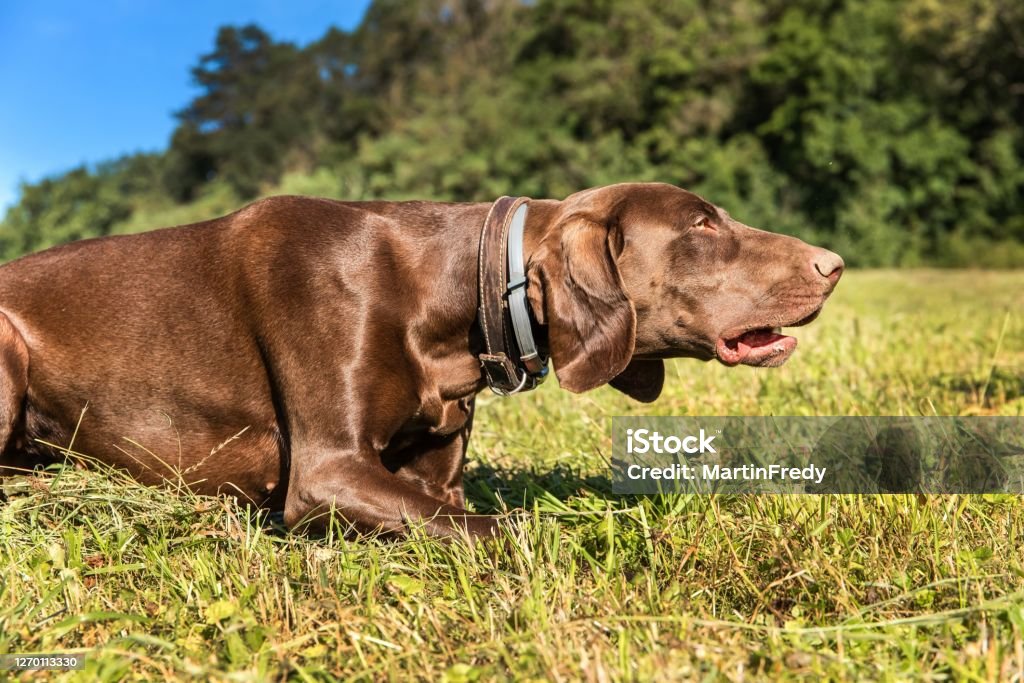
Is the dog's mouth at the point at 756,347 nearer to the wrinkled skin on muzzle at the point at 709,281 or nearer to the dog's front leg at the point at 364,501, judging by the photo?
the wrinkled skin on muzzle at the point at 709,281

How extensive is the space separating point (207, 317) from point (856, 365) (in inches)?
162

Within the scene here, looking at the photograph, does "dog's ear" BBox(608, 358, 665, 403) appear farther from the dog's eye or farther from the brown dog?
the dog's eye

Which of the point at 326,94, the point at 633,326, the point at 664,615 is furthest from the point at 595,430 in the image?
the point at 326,94

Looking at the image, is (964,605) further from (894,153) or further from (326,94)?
(326,94)

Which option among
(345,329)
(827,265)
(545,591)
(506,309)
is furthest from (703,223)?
(545,591)

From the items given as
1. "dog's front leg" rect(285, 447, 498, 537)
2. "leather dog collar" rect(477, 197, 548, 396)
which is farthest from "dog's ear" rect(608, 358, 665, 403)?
"dog's front leg" rect(285, 447, 498, 537)

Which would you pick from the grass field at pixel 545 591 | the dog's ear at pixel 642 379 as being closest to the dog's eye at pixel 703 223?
the dog's ear at pixel 642 379

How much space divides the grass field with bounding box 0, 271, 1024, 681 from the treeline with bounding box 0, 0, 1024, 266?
2598 centimetres

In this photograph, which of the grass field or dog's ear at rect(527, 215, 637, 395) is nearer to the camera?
the grass field

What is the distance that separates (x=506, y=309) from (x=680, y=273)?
24.2 inches

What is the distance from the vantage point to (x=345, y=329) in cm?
308

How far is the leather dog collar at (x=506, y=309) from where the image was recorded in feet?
9.98

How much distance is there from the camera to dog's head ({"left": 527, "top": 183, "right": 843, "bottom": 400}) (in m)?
3.01

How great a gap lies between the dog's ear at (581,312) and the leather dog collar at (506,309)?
7 cm
